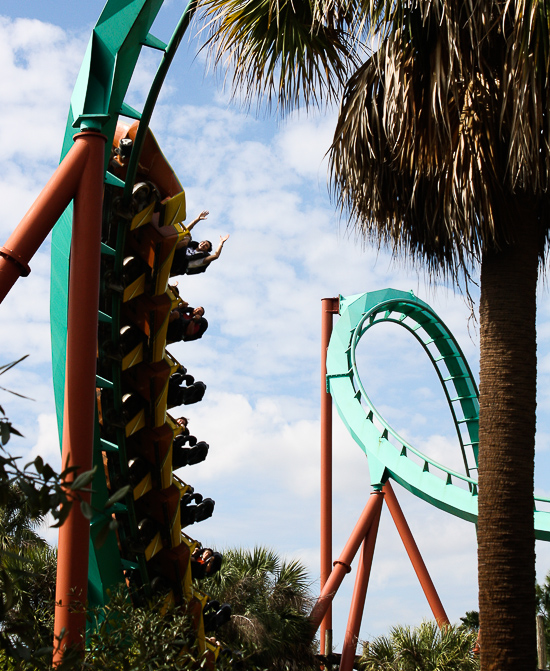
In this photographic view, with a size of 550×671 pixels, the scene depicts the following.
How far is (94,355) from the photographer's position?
5.41m

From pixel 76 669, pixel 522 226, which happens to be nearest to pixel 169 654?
pixel 76 669

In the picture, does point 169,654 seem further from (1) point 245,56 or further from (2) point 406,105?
(1) point 245,56

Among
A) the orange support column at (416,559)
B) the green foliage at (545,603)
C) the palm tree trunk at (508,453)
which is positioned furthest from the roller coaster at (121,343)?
the green foliage at (545,603)

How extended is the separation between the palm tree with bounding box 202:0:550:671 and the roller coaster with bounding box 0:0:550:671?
4.04ft

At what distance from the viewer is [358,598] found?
465 inches

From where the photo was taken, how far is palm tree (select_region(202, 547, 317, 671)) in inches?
367

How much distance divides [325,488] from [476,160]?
903 centimetres

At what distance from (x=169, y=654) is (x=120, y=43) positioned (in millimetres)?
4590

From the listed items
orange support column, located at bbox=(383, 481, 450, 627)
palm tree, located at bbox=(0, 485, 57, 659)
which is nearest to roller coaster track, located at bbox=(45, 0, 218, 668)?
palm tree, located at bbox=(0, 485, 57, 659)

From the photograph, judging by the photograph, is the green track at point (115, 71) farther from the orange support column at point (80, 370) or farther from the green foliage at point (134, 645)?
the green foliage at point (134, 645)

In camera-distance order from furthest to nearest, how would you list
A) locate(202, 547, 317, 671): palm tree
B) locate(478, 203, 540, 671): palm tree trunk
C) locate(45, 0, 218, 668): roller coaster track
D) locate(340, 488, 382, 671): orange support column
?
locate(340, 488, 382, 671): orange support column → locate(202, 547, 317, 671): palm tree → locate(45, 0, 218, 668): roller coaster track → locate(478, 203, 540, 671): palm tree trunk

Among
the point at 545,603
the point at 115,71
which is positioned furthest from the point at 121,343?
the point at 545,603

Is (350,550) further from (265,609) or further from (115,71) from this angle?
(115,71)

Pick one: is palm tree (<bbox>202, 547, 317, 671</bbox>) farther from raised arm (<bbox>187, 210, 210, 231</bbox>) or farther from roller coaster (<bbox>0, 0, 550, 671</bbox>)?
raised arm (<bbox>187, 210, 210, 231</bbox>)
